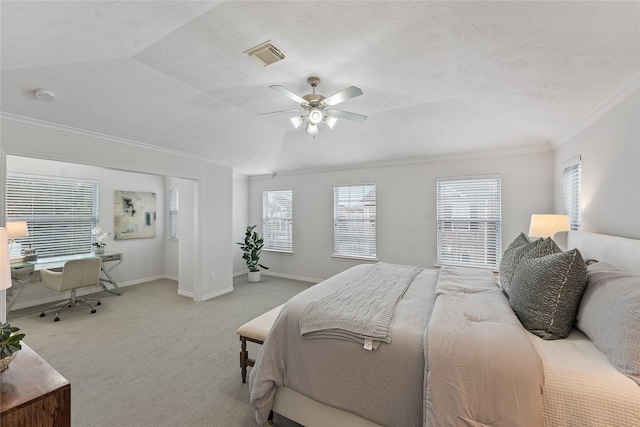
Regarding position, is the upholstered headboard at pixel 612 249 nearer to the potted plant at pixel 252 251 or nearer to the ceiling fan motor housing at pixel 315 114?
the ceiling fan motor housing at pixel 315 114

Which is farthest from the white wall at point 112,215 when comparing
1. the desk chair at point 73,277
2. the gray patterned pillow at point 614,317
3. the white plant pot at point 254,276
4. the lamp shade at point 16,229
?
the gray patterned pillow at point 614,317

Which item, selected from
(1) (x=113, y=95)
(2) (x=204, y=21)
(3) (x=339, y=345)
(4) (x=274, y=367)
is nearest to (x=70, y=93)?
(1) (x=113, y=95)

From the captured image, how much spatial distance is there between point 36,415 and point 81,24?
2.26m

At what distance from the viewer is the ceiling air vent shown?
2.16m

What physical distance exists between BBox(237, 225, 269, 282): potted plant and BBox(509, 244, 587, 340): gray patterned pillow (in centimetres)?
502

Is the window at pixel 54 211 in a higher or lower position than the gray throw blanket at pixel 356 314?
higher

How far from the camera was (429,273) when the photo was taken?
9.37 feet

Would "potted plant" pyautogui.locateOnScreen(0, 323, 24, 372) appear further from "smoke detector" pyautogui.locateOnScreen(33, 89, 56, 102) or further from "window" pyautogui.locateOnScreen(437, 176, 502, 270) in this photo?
"window" pyautogui.locateOnScreen(437, 176, 502, 270)

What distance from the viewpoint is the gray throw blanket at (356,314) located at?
1.55m

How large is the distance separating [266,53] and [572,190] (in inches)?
149

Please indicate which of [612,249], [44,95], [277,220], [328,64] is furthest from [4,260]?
[277,220]

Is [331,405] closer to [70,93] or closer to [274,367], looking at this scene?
[274,367]

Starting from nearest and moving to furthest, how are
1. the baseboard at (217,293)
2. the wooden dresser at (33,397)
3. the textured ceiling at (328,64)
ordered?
the wooden dresser at (33,397), the textured ceiling at (328,64), the baseboard at (217,293)

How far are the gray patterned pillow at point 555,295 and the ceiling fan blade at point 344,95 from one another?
181 cm
